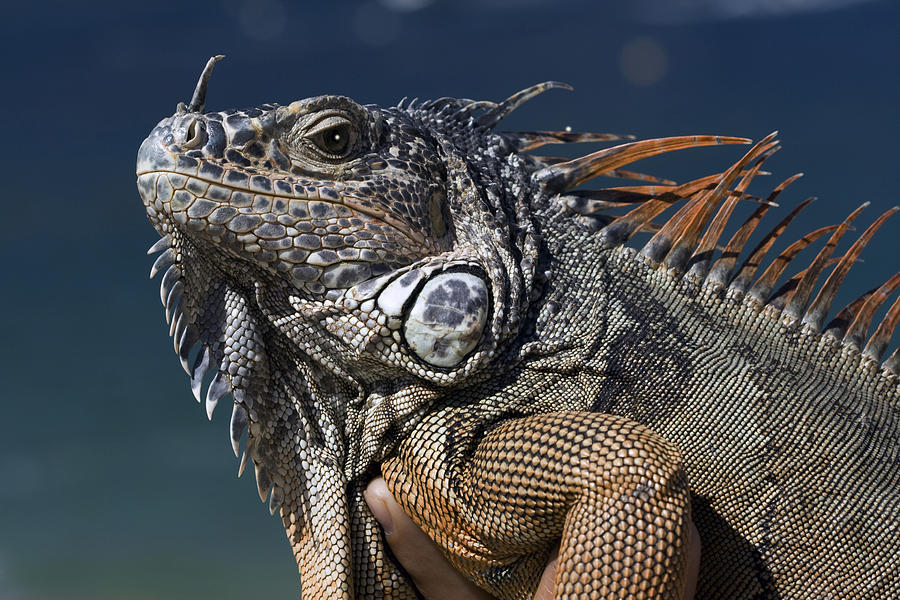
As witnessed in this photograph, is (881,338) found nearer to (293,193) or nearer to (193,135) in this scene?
(293,193)

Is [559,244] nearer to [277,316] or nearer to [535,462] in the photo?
[535,462]

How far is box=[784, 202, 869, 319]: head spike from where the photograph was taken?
3.00 metres

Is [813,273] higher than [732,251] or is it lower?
lower

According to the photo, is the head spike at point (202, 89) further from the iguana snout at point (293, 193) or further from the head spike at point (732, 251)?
the head spike at point (732, 251)

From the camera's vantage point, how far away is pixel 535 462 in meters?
2.42

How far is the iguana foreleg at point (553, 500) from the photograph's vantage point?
226cm

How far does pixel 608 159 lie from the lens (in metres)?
3.10

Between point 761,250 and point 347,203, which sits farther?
point 761,250

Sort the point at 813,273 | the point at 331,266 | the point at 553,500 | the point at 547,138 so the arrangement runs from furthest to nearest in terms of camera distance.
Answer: the point at 547,138, the point at 813,273, the point at 331,266, the point at 553,500

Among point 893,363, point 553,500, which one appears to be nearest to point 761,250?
point 893,363

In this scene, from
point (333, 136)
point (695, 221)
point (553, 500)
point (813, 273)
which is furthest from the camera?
point (813, 273)

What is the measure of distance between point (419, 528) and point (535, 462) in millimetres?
660

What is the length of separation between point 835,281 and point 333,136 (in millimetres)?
2027

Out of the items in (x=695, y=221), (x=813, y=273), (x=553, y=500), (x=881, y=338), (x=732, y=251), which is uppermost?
(x=695, y=221)
